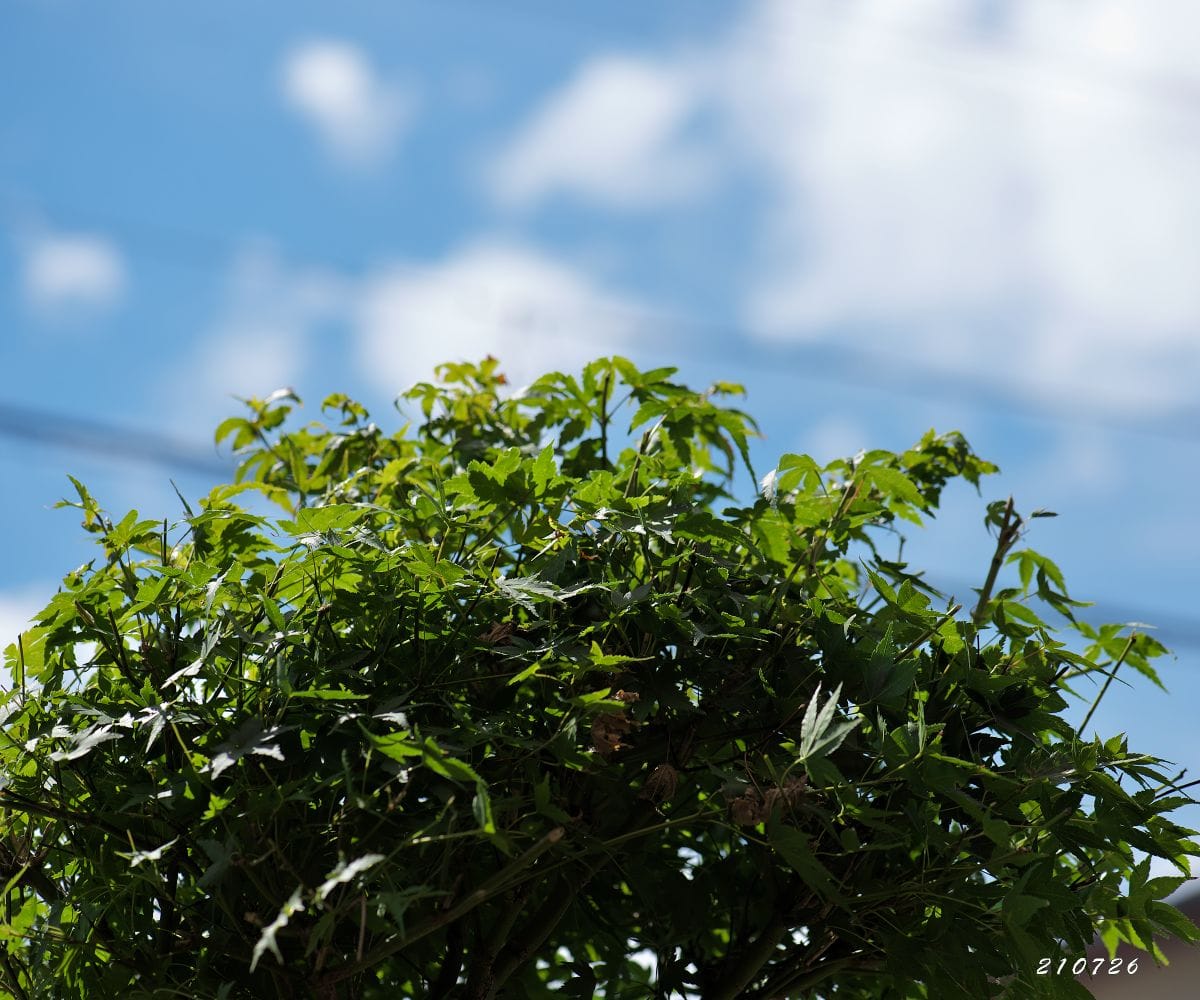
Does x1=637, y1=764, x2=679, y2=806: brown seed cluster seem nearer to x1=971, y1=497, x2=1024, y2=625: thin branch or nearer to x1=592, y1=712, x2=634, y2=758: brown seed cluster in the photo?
x1=592, y1=712, x2=634, y2=758: brown seed cluster

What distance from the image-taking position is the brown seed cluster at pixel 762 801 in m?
0.94

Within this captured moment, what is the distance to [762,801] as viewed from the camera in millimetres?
961

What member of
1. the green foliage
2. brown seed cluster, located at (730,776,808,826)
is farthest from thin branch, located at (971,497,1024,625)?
brown seed cluster, located at (730,776,808,826)

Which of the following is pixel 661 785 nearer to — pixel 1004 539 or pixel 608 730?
pixel 608 730

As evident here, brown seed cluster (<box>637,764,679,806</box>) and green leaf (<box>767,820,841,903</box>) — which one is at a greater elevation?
brown seed cluster (<box>637,764,679,806</box>)

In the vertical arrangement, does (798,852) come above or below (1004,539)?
below

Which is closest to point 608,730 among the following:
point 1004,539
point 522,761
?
point 522,761

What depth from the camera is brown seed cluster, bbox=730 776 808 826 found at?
94 cm

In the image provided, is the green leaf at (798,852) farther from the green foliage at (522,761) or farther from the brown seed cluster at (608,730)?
the brown seed cluster at (608,730)

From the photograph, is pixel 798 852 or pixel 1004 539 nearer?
pixel 798 852

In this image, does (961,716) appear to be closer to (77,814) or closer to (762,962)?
(762,962)

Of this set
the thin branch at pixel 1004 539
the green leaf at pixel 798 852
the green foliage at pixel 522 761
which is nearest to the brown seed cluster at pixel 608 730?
the green foliage at pixel 522 761

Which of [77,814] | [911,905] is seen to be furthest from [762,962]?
[77,814]

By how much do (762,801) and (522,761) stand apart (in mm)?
189
